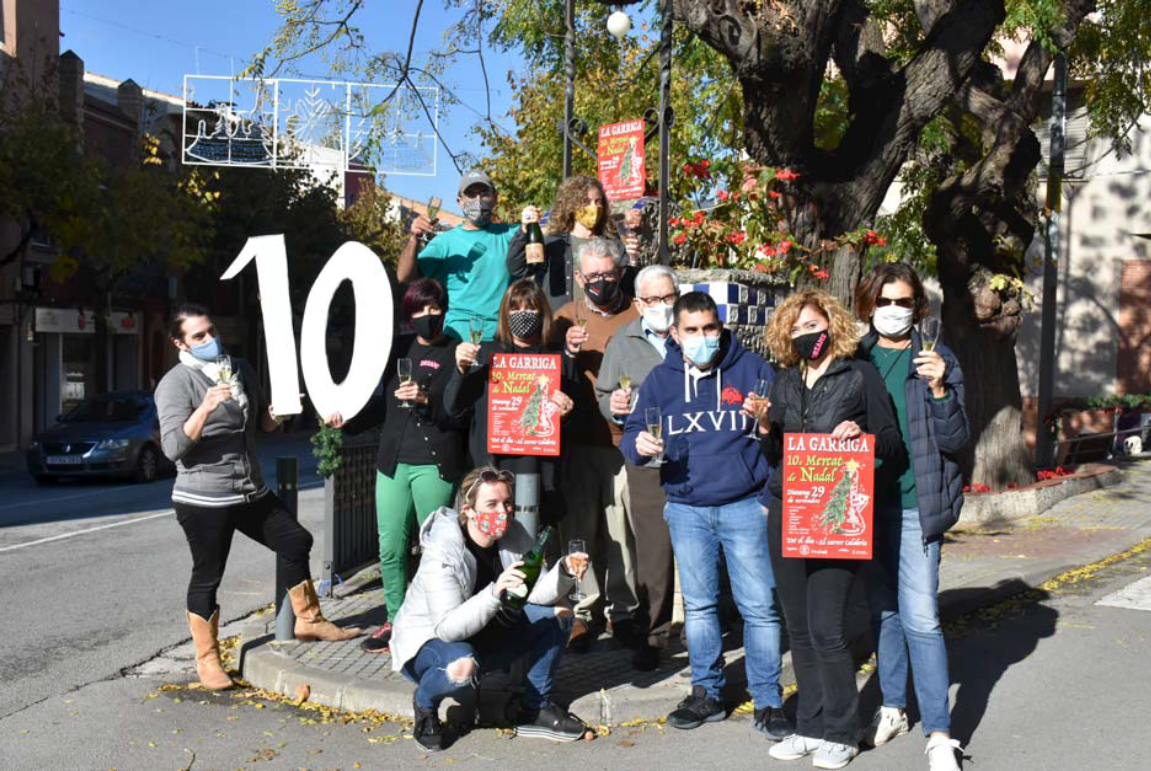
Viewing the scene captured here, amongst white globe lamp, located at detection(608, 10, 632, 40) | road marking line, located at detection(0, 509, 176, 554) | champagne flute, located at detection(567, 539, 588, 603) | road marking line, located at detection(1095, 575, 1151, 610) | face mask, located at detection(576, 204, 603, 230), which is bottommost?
road marking line, located at detection(0, 509, 176, 554)

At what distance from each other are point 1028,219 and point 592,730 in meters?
9.95

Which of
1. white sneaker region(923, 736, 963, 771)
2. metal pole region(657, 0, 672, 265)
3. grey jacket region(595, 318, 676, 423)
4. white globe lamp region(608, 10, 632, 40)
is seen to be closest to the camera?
white sneaker region(923, 736, 963, 771)

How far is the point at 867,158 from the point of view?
10969 mm

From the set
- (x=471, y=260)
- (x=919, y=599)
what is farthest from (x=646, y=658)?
(x=471, y=260)

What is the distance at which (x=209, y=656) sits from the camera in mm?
6680

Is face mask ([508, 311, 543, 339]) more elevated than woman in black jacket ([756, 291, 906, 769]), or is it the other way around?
face mask ([508, 311, 543, 339])

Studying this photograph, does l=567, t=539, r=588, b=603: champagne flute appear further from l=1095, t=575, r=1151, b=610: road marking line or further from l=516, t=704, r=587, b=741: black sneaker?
l=1095, t=575, r=1151, b=610: road marking line

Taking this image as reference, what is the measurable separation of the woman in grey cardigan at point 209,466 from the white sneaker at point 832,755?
302cm

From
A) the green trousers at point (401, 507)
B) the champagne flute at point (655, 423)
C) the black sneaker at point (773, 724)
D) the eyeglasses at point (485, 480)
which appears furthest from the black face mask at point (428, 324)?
the black sneaker at point (773, 724)

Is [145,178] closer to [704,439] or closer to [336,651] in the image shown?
[336,651]

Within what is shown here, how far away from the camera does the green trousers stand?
6.70m

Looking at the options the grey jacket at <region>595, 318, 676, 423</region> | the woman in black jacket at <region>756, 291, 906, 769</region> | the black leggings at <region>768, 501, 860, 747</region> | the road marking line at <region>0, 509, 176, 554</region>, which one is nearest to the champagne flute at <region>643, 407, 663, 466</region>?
the woman in black jacket at <region>756, 291, 906, 769</region>

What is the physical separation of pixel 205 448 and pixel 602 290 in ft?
7.12

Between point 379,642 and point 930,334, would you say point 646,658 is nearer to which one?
point 379,642
